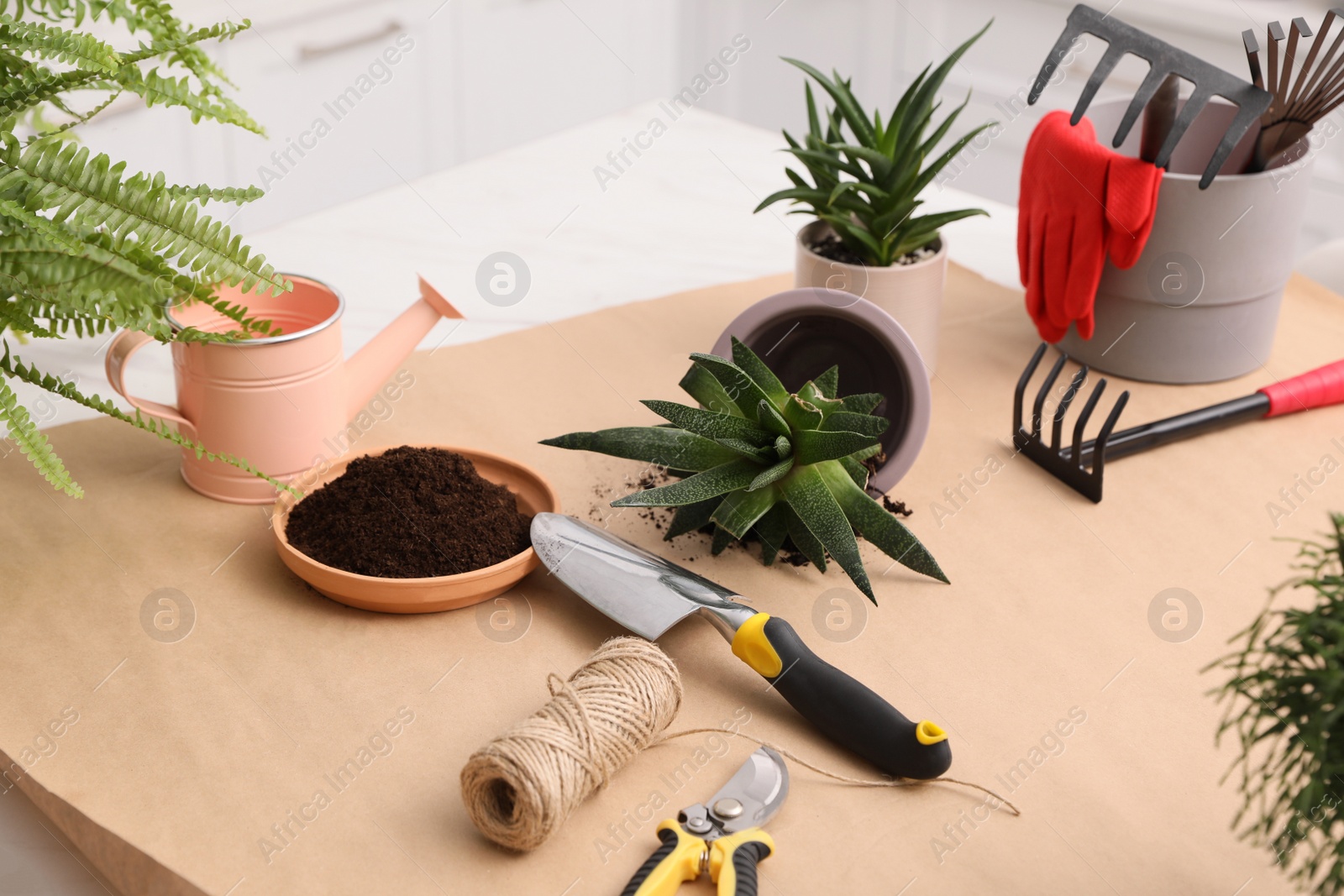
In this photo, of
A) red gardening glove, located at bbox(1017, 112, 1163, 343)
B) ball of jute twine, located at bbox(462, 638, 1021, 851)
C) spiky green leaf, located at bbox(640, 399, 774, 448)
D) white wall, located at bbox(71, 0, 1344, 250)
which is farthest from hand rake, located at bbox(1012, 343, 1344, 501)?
white wall, located at bbox(71, 0, 1344, 250)

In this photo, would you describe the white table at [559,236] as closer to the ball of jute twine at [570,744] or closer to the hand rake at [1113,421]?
the hand rake at [1113,421]

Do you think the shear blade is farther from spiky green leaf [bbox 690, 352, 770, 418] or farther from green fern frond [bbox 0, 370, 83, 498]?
green fern frond [bbox 0, 370, 83, 498]

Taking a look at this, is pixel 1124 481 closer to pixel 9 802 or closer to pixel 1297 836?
pixel 1297 836

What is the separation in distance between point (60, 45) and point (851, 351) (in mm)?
673

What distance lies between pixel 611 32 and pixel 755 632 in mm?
2228

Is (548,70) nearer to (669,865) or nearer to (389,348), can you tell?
(389,348)

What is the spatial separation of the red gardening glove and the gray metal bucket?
0.09ft

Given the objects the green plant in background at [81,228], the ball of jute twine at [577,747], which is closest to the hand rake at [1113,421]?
the ball of jute twine at [577,747]

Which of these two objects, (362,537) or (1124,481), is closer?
(362,537)

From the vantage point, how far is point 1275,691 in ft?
1.80

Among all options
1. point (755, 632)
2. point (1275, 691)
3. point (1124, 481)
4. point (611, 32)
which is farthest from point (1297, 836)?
point (611, 32)

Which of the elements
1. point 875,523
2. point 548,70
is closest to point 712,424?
point 875,523

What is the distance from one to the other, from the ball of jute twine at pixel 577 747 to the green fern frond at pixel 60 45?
52cm

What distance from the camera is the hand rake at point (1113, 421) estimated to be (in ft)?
3.55
